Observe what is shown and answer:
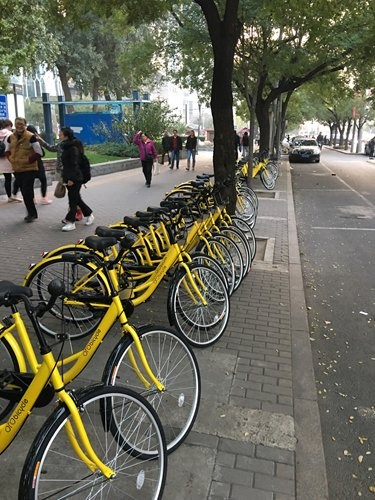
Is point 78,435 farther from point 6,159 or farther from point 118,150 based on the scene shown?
point 118,150

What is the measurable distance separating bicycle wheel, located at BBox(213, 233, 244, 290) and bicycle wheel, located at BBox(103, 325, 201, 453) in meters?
2.37

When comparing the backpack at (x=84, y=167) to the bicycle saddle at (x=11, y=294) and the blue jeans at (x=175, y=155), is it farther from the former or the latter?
the blue jeans at (x=175, y=155)

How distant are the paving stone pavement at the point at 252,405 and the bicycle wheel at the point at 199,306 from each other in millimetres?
141

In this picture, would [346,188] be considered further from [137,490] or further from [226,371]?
[137,490]

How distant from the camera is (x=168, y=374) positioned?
3225mm

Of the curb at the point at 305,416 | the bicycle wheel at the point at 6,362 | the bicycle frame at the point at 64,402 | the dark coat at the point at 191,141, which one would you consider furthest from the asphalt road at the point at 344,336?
the dark coat at the point at 191,141

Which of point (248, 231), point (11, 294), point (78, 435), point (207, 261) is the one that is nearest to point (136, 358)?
point (78, 435)

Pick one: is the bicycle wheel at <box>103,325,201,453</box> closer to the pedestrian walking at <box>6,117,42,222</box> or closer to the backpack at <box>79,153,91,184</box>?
the backpack at <box>79,153,91,184</box>

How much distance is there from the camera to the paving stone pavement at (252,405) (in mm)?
2531

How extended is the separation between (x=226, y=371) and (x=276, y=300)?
5.98 ft

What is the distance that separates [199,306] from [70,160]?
4468 millimetres

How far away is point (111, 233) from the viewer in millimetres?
3371

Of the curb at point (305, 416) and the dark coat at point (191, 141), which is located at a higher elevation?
the dark coat at point (191, 141)

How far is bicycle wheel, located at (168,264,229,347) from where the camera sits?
391 cm
